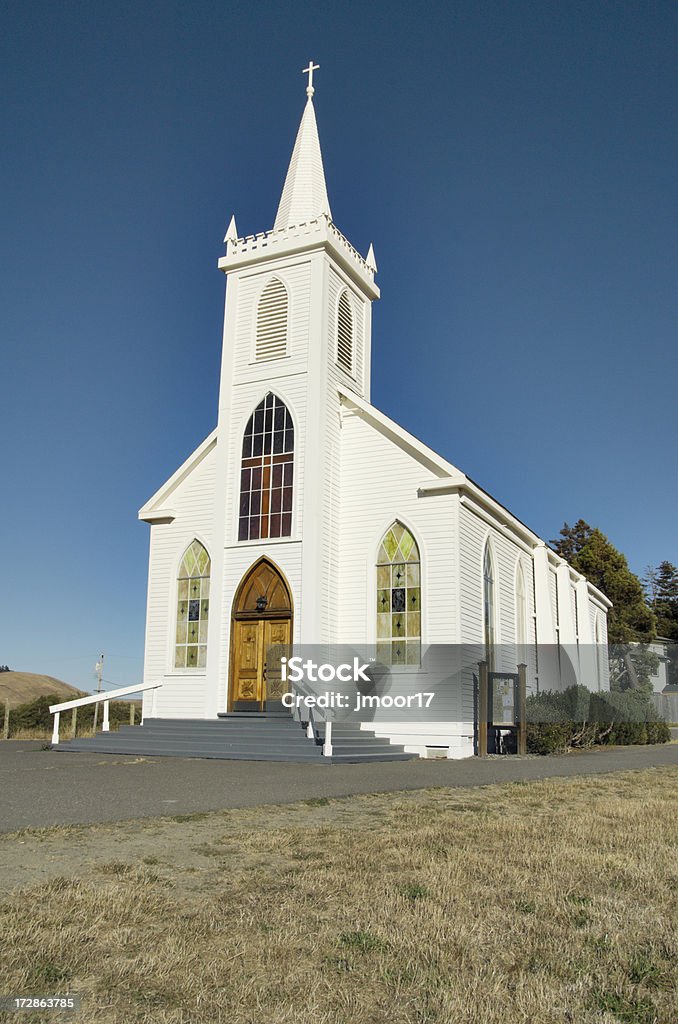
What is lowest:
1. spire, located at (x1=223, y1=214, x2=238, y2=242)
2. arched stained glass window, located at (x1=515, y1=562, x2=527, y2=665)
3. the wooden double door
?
the wooden double door

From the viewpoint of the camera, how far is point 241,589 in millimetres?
20859

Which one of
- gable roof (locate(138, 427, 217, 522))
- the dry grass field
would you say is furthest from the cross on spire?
the dry grass field

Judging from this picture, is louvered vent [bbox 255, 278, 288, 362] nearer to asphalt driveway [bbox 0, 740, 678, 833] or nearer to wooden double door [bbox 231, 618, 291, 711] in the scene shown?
wooden double door [bbox 231, 618, 291, 711]

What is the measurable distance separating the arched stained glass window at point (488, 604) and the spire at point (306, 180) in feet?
32.0

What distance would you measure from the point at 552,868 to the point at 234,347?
18.5 meters

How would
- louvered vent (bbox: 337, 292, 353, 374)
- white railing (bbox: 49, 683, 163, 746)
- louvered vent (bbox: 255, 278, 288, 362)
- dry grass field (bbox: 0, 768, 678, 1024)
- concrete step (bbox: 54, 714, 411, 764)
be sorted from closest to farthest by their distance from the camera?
dry grass field (bbox: 0, 768, 678, 1024) < concrete step (bbox: 54, 714, 411, 764) < white railing (bbox: 49, 683, 163, 746) < louvered vent (bbox: 255, 278, 288, 362) < louvered vent (bbox: 337, 292, 353, 374)

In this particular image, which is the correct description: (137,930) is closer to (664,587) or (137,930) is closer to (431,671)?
(431,671)

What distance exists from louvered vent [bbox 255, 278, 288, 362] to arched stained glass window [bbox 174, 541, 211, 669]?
5256 mm

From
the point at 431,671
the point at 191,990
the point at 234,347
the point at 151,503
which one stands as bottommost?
the point at 191,990

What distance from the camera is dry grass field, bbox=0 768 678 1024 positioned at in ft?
11.9

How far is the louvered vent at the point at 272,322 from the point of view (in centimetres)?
2219

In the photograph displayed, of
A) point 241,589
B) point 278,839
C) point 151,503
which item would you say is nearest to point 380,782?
point 278,839

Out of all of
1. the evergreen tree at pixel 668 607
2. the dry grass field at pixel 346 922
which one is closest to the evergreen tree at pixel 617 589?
the evergreen tree at pixel 668 607

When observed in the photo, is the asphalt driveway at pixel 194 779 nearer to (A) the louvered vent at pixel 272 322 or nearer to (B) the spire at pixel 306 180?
(A) the louvered vent at pixel 272 322
